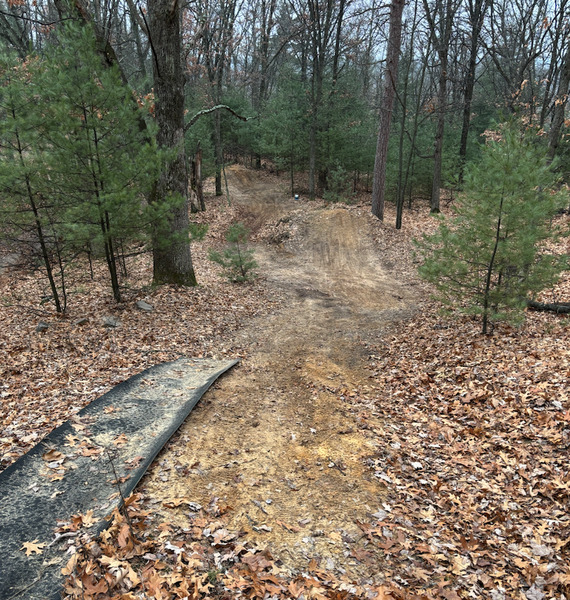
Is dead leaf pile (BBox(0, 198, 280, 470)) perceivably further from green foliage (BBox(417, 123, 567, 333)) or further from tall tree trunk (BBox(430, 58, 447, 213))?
tall tree trunk (BBox(430, 58, 447, 213))

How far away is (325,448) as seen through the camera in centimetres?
509

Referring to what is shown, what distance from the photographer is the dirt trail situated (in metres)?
3.82

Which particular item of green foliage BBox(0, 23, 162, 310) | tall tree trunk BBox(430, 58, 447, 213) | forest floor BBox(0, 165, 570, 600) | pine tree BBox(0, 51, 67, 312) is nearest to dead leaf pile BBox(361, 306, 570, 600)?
forest floor BBox(0, 165, 570, 600)

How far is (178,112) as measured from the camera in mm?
9305

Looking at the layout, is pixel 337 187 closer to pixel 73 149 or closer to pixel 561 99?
pixel 561 99

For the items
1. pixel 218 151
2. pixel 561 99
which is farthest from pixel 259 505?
pixel 218 151

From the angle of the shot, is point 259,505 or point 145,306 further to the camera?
point 145,306

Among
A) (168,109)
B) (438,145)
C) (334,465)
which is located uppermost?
(438,145)

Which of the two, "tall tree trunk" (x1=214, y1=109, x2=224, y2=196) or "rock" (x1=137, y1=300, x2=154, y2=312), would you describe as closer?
"rock" (x1=137, y1=300, x2=154, y2=312)

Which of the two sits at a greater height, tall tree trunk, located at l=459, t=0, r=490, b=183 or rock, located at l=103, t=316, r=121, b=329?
tall tree trunk, located at l=459, t=0, r=490, b=183

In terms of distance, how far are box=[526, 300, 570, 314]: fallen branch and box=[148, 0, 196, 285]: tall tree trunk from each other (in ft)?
25.4

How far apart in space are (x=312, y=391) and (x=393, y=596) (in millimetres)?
3502

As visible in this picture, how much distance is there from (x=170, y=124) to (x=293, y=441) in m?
7.69

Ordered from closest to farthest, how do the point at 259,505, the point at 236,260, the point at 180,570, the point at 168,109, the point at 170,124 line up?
the point at 180,570 → the point at 259,505 → the point at 168,109 → the point at 170,124 → the point at 236,260
